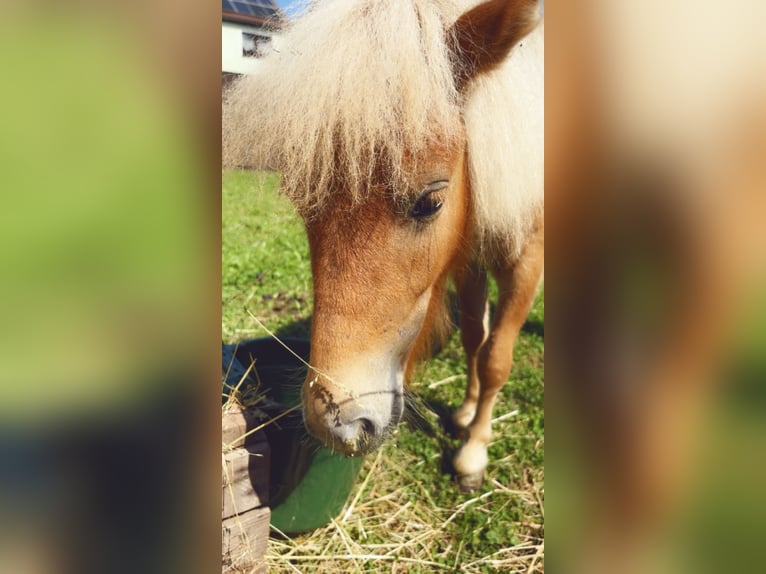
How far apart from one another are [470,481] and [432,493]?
0.19 m

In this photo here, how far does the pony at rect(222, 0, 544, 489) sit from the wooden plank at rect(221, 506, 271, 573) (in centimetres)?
46

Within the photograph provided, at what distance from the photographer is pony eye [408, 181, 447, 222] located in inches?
Result: 54.1

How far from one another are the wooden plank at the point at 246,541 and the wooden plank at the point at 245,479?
3cm

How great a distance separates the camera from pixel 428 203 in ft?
4.58

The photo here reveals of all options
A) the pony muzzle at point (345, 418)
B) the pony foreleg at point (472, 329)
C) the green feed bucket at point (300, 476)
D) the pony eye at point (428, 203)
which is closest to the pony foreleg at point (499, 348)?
the pony foreleg at point (472, 329)

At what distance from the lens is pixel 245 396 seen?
6.26 ft

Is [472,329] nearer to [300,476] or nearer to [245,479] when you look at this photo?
[300,476]

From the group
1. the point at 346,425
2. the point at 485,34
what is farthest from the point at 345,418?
the point at 485,34
